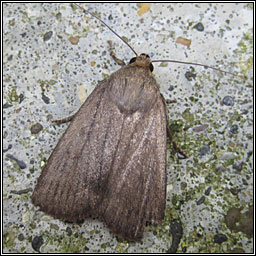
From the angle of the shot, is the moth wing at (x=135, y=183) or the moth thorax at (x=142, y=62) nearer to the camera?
the moth wing at (x=135, y=183)

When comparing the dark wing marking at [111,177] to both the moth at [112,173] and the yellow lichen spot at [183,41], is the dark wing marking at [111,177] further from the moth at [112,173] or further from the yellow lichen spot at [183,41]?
the yellow lichen spot at [183,41]

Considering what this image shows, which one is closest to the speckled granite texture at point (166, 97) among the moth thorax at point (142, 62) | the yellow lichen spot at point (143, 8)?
the yellow lichen spot at point (143, 8)

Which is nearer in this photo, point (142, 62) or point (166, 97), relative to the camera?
point (142, 62)

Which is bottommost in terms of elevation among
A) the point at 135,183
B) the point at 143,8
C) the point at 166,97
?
the point at 135,183

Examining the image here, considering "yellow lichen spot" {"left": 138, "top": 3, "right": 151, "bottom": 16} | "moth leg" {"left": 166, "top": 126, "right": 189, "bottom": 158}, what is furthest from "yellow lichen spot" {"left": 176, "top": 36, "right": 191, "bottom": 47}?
"moth leg" {"left": 166, "top": 126, "right": 189, "bottom": 158}

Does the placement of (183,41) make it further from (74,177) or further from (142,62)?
(74,177)

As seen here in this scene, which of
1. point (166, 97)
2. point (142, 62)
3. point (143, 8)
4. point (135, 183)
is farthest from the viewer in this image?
point (143, 8)

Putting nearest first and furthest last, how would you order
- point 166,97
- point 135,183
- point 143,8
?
point 135,183, point 166,97, point 143,8

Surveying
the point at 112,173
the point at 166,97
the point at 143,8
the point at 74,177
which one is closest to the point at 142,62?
the point at 166,97

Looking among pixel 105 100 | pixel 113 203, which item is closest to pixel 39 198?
pixel 113 203
